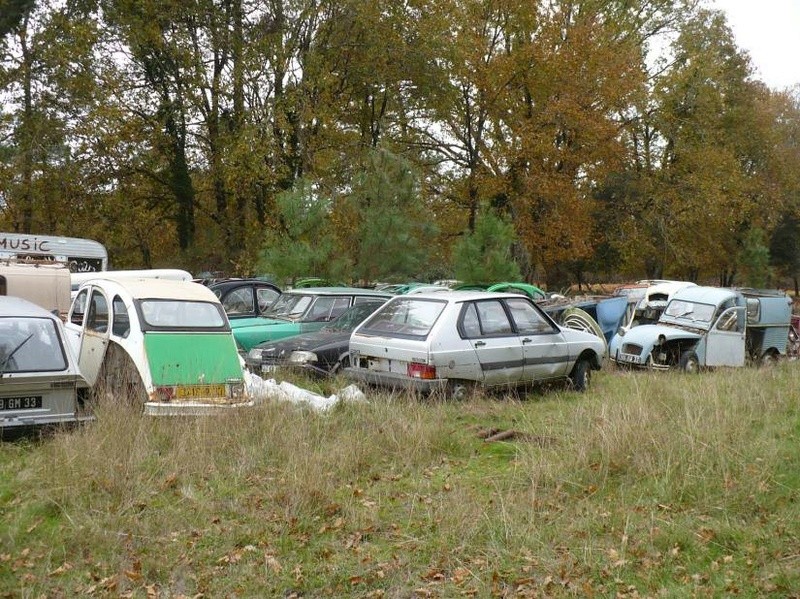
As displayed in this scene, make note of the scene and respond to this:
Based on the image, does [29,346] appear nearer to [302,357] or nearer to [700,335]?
[302,357]

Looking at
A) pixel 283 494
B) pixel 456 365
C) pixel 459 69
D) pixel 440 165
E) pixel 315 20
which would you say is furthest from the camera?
pixel 440 165

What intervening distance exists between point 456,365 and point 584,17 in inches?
1011

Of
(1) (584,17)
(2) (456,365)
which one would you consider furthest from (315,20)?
(2) (456,365)

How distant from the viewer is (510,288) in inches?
716

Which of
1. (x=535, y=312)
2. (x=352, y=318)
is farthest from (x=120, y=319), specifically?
(x=535, y=312)

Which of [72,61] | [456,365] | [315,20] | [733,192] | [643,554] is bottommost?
[643,554]

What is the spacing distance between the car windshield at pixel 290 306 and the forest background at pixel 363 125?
4724mm

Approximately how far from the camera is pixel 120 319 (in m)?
9.76

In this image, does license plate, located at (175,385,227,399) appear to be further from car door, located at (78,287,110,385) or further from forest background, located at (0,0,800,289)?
forest background, located at (0,0,800,289)

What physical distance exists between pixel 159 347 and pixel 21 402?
1782 mm

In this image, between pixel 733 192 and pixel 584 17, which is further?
pixel 733 192

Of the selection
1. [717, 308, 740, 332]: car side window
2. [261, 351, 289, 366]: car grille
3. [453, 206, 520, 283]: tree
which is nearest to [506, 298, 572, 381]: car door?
[261, 351, 289, 366]: car grille

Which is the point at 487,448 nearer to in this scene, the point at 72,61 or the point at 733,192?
the point at 72,61

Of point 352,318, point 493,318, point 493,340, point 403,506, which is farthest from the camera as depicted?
point 352,318
